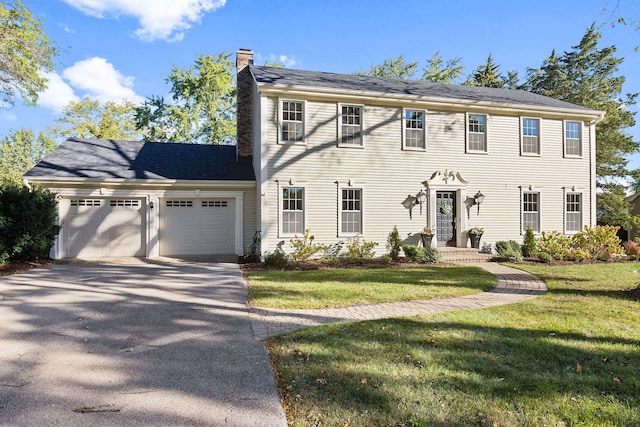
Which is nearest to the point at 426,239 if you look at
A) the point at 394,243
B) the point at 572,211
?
the point at 394,243

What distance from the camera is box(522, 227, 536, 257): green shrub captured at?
12.4 meters

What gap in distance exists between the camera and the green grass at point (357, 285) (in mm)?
6105

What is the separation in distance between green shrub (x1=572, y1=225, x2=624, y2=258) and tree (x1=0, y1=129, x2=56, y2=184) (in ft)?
153

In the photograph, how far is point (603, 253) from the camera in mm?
12031

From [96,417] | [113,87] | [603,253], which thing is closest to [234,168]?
[96,417]

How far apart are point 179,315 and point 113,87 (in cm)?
3007

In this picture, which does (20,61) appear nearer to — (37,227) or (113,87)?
(37,227)

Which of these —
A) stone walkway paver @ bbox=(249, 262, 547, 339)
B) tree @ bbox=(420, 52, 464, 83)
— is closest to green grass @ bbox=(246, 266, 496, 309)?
stone walkway paver @ bbox=(249, 262, 547, 339)

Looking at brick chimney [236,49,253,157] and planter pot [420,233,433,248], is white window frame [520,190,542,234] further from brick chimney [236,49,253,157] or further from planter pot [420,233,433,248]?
brick chimney [236,49,253,157]

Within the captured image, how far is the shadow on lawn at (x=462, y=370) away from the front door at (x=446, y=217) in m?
8.52

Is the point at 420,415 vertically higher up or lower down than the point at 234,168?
lower down

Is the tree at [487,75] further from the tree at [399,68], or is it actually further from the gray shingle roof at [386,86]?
the gray shingle roof at [386,86]

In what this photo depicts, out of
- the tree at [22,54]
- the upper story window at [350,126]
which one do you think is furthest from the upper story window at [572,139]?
the tree at [22,54]

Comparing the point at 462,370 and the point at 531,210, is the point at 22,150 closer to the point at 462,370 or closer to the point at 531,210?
the point at 531,210
